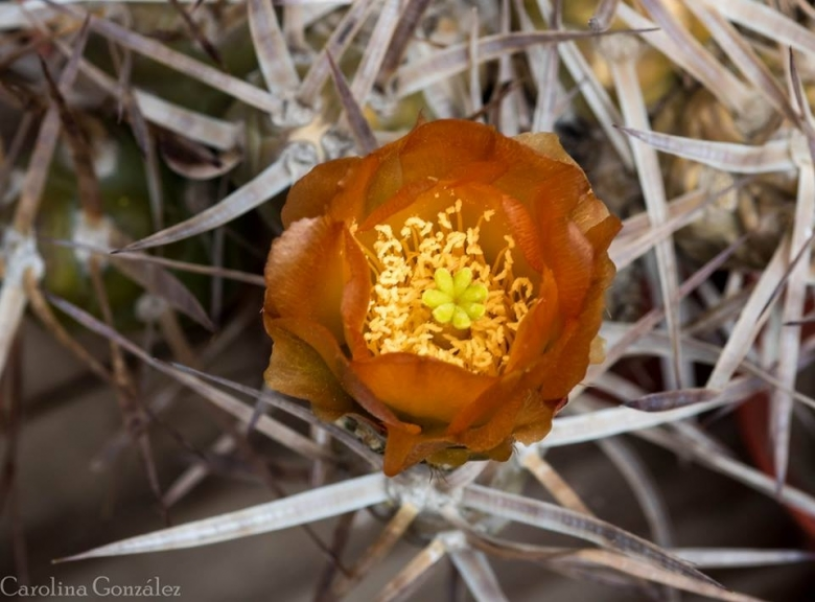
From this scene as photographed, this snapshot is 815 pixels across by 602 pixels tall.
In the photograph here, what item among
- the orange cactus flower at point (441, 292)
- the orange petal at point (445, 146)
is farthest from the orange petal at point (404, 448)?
the orange petal at point (445, 146)

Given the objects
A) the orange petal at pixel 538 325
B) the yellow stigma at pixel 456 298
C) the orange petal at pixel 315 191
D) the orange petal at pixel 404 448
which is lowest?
the orange petal at pixel 404 448

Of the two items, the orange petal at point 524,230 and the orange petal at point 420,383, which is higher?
the orange petal at point 524,230

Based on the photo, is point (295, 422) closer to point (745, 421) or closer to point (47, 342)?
point (47, 342)

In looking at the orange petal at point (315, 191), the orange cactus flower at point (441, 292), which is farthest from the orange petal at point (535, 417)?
the orange petal at point (315, 191)

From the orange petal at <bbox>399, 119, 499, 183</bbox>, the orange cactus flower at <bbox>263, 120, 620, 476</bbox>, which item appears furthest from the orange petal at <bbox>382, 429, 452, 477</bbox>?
the orange petal at <bbox>399, 119, 499, 183</bbox>

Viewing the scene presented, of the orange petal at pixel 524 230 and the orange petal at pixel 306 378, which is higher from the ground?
the orange petal at pixel 524 230

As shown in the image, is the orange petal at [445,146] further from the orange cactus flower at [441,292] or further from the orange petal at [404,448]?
the orange petal at [404,448]

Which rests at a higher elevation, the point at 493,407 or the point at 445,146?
the point at 445,146
